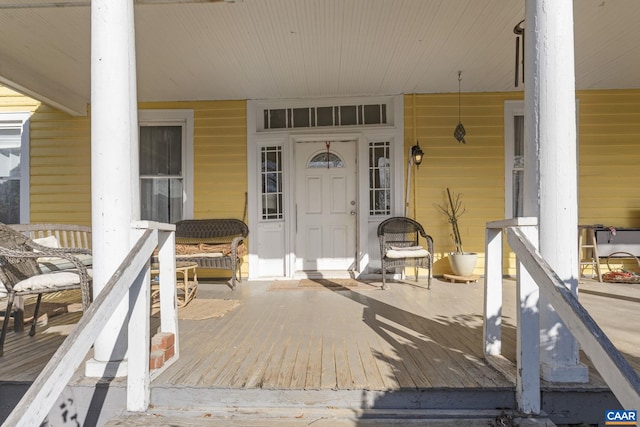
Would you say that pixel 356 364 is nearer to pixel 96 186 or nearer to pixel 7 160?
pixel 96 186

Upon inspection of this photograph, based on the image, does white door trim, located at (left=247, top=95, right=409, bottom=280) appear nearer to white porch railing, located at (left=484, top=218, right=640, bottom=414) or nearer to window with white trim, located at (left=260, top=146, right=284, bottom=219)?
window with white trim, located at (left=260, top=146, right=284, bottom=219)

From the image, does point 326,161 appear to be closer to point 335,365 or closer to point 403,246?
point 403,246

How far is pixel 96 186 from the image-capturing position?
2.05 meters

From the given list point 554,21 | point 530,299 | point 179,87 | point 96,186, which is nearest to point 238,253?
point 179,87

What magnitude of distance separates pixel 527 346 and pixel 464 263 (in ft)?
10.3

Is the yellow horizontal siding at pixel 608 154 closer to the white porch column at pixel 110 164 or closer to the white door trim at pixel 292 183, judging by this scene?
the white door trim at pixel 292 183

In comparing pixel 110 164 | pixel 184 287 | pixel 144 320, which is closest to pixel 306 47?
pixel 110 164

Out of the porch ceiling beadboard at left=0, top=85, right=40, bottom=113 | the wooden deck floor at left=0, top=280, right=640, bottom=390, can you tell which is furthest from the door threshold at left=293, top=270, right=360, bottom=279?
the porch ceiling beadboard at left=0, top=85, right=40, bottom=113

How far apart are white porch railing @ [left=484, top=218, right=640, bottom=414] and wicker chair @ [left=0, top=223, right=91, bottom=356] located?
268 centimetres

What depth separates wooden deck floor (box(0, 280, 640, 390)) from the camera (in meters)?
1.97

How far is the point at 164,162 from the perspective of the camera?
218 inches

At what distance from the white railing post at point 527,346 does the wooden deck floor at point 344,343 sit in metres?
0.08

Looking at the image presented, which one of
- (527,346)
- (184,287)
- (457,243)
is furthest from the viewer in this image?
(457,243)

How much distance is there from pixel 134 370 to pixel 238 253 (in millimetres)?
3072
